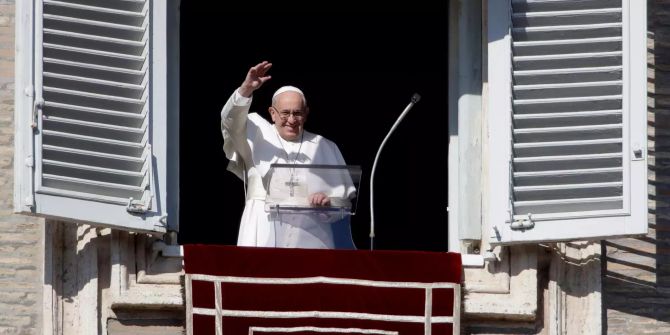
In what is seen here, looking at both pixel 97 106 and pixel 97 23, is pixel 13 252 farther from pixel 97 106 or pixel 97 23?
pixel 97 23

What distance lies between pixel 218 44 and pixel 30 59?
332 cm

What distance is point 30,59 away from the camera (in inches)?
450

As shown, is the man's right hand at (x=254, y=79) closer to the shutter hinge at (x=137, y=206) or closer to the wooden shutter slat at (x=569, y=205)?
the shutter hinge at (x=137, y=206)

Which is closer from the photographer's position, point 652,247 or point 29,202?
point 29,202

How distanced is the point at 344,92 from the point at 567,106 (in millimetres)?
3407

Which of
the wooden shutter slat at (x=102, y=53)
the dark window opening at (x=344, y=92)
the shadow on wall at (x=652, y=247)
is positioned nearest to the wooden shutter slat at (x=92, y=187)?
the wooden shutter slat at (x=102, y=53)

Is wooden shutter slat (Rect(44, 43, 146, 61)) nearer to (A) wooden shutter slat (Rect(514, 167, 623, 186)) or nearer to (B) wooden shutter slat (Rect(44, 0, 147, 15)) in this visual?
(B) wooden shutter slat (Rect(44, 0, 147, 15))

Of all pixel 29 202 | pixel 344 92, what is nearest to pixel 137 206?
pixel 29 202

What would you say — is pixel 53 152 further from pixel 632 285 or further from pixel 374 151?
pixel 374 151

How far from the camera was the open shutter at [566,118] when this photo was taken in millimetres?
11539

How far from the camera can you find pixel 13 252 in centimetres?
1174

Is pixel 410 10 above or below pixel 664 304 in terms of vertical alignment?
above

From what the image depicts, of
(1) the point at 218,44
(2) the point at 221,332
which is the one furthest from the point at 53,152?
(1) the point at 218,44

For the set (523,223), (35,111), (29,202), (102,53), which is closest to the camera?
Result: (29,202)
